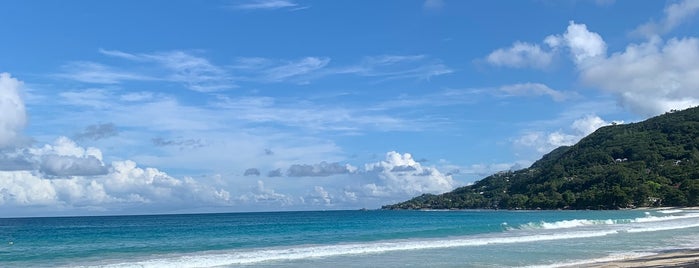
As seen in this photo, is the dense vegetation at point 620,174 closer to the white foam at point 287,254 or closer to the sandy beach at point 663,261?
the white foam at point 287,254

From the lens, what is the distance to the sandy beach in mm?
21609

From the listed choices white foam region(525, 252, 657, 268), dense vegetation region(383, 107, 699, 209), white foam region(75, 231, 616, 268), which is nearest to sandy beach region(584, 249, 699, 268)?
white foam region(525, 252, 657, 268)

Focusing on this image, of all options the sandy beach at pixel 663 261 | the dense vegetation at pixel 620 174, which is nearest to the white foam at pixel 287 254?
the sandy beach at pixel 663 261

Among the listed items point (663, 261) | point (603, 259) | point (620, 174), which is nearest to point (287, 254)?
point (603, 259)

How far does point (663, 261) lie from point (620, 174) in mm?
117865

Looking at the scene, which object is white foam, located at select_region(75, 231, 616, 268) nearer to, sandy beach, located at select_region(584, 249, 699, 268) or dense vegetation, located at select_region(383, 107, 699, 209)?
sandy beach, located at select_region(584, 249, 699, 268)

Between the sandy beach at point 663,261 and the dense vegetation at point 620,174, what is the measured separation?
92.6 meters

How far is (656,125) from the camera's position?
6649 inches

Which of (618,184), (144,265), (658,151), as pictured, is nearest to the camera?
(144,265)

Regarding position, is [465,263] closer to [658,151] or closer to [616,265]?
[616,265]

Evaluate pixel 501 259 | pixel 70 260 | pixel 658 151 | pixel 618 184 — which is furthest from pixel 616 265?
pixel 658 151

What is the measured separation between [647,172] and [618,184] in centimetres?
1126

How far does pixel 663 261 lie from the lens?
23.1m

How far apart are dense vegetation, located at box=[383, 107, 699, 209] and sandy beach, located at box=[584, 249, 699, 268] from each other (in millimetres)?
92625
